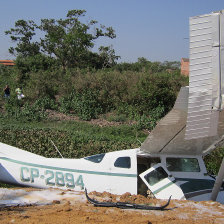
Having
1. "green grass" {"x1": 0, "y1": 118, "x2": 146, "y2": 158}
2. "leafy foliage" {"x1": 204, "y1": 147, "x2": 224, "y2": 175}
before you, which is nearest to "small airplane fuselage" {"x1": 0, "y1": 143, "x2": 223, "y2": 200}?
"leafy foliage" {"x1": 204, "y1": 147, "x2": 224, "y2": 175}

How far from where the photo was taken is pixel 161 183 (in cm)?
751

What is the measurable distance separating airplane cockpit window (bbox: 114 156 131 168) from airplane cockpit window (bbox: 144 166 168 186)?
1.68 ft

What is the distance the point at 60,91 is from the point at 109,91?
357 cm

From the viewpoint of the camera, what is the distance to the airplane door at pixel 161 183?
7.39m

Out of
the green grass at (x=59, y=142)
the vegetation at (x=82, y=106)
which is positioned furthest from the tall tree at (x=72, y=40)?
the green grass at (x=59, y=142)

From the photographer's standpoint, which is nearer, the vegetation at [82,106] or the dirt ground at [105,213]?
the dirt ground at [105,213]

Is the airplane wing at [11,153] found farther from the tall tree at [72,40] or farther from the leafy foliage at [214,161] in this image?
the tall tree at [72,40]

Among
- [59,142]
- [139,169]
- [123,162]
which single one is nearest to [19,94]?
[59,142]

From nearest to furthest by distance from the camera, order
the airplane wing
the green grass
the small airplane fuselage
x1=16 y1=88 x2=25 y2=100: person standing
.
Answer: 1. the small airplane fuselage
2. the airplane wing
3. the green grass
4. x1=16 y1=88 x2=25 y2=100: person standing

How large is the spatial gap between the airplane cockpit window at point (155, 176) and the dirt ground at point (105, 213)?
0.71 metres

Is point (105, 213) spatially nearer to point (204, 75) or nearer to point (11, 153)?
point (204, 75)

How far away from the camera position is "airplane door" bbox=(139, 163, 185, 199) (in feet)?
24.2

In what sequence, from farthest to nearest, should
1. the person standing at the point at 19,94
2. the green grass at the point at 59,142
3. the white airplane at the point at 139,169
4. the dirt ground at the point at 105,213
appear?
the person standing at the point at 19,94 → the green grass at the point at 59,142 → the white airplane at the point at 139,169 → the dirt ground at the point at 105,213

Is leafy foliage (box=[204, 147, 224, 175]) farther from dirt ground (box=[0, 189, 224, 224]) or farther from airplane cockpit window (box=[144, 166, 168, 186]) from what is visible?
dirt ground (box=[0, 189, 224, 224])
